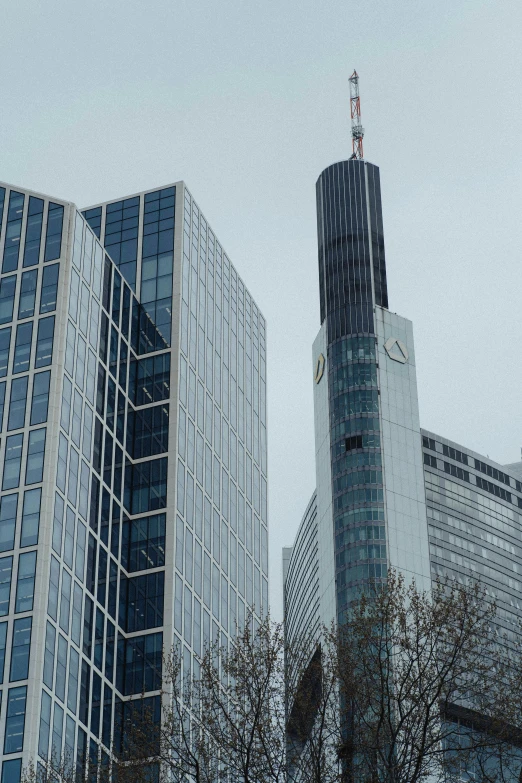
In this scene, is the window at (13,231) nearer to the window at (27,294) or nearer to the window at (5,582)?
the window at (27,294)

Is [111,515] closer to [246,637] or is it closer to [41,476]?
[41,476]

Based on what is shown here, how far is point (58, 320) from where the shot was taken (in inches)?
4875

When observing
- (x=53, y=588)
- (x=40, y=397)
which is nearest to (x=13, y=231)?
(x=40, y=397)

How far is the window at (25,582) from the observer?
4235 inches

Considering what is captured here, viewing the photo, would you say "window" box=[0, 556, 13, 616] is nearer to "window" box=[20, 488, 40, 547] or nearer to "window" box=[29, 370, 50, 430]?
"window" box=[20, 488, 40, 547]

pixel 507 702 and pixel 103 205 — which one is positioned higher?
pixel 103 205

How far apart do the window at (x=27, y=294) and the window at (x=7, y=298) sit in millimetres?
960

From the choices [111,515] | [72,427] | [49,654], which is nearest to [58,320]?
[72,427]

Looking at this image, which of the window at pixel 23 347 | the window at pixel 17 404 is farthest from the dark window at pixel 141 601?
the window at pixel 23 347

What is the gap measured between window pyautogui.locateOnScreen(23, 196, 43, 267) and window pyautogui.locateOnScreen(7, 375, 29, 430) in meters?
14.4

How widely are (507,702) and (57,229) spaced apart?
90811mm

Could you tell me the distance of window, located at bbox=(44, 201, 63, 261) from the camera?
129 metres

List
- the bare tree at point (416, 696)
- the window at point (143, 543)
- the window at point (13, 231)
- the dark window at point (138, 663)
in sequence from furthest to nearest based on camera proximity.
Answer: the window at point (13, 231)
the window at point (143, 543)
the dark window at point (138, 663)
the bare tree at point (416, 696)

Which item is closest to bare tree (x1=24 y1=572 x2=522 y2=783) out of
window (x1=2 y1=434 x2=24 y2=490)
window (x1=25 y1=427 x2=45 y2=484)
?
window (x1=25 y1=427 x2=45 y2=484)
